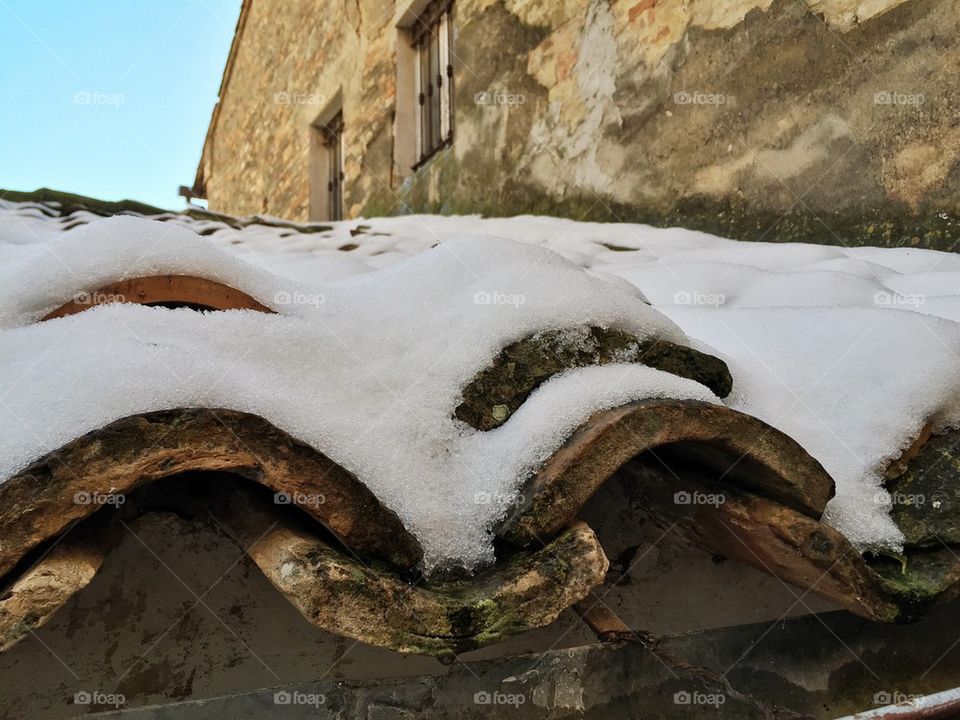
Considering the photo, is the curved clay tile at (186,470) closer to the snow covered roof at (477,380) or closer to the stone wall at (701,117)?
the snow covered roof at (477,380)

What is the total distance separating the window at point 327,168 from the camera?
613 centimetres

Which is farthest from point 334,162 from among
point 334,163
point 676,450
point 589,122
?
point 676,450

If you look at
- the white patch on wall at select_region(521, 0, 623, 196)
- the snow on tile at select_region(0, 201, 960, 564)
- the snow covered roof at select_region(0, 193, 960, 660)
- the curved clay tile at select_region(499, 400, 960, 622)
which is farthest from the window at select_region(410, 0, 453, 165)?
the curved clay tile at select_region(499, 400, 960, 622)

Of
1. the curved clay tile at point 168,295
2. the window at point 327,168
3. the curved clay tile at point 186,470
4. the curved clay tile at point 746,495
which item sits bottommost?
the curved clay tile at point 746,495

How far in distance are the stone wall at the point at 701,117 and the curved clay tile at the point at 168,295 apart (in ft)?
6.28

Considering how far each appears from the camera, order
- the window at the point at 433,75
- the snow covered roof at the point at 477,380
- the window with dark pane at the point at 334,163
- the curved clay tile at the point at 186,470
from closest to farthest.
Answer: the curved clay tile at the point at 186,470 < the snow covered roof at the point at 477,380 < the window at the point at 433,75 < the window with dark pane at the point at 334,163

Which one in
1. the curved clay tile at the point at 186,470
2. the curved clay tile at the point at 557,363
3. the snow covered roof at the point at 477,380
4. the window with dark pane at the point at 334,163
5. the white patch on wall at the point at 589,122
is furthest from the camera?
the window with dark pane at the point at 334,163

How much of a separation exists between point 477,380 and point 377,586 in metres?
0.35

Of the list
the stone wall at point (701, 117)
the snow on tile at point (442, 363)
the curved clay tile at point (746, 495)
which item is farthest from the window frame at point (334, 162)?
the curved clay tile at point (746, 495)

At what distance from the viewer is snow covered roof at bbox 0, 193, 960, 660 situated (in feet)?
2.71

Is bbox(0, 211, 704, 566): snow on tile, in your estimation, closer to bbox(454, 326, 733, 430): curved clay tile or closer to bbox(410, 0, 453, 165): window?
bbox(454, 326, 733, 430): curved clay tile

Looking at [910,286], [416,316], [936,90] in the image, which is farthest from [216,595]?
[936,90]

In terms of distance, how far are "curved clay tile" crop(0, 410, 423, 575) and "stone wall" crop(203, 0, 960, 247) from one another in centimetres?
192

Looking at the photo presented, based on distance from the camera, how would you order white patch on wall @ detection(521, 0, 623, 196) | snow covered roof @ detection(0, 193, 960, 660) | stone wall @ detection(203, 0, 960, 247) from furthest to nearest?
white patch on wall @ detection(521, 0, 623, 196) → stone wall @ detection(203, 0, 960, 247) → snow covered roof @ detection(0, 193, 960, 660)
